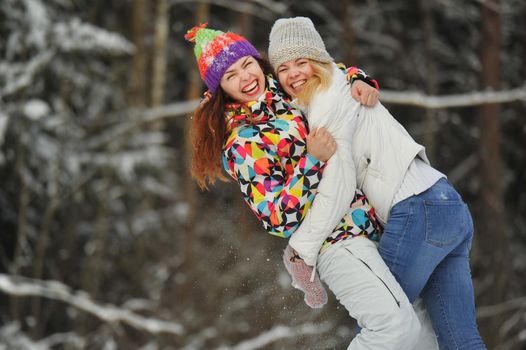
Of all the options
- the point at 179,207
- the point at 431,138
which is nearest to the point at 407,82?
the point at 431,138

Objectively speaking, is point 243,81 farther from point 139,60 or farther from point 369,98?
point 139,60

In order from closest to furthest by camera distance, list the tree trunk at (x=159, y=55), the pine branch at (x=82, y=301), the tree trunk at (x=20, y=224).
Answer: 1. the pine branch at (x=82, y=301)
2. the tree trunk at (x=20, y=224)
3. the tree trunk at (x=159, y=55)

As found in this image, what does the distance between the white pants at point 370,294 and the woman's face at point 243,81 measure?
0.68 metres

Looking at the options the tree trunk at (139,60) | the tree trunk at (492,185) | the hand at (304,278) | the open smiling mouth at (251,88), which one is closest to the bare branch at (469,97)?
the tree trunk at (492,185)

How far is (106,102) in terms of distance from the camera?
12445 millimetres

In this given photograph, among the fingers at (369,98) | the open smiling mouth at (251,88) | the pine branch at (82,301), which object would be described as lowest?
the pine branch at (82,301)

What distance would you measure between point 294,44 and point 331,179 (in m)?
0.56

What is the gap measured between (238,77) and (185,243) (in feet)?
28.3

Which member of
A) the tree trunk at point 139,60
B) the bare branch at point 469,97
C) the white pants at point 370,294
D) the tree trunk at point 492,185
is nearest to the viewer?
the white pants at point 370,294

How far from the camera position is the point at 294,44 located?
3.08 metres

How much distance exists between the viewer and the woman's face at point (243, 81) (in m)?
3.14

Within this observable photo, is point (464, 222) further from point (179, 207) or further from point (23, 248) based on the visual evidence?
point (179, 207)

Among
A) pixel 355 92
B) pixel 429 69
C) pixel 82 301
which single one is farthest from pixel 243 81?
pixel 429 69

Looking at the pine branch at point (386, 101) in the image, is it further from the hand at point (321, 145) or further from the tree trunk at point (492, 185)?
the hand at point (321, 145)
